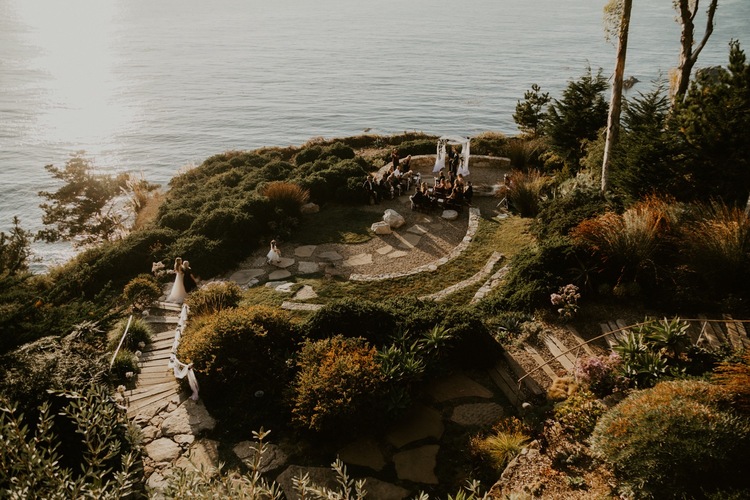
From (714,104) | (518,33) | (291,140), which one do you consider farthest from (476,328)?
(518,33)

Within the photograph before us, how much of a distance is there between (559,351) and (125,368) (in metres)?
8.18

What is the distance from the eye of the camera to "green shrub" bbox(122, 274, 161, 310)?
12312mm

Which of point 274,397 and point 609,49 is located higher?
point 609,49

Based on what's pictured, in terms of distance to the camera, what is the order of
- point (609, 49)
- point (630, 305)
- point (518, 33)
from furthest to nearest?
1. point (518, 33)
2. point (609, 49)
3. point (630, 305)

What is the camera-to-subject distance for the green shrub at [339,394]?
262 inches

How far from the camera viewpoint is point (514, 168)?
21.0 meters

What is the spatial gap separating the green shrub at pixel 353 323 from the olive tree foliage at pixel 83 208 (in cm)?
1940

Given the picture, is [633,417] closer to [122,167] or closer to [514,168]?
[514,168]

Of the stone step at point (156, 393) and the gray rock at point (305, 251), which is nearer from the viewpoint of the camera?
the stone step at point (156, 393)

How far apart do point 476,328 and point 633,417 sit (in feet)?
10.4

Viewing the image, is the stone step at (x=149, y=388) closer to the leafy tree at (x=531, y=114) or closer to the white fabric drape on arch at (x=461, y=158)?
the white fabric drape on arch at (x=461, y=158)

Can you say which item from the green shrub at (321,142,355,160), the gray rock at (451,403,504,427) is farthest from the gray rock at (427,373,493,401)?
the green shrub at (321,142,355,160)

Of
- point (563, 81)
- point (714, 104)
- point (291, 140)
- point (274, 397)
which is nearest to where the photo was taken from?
point (274, 397)

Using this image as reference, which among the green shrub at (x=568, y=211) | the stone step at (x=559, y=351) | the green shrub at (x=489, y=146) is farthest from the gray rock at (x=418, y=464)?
the green shrub at (x=489, y=146)
